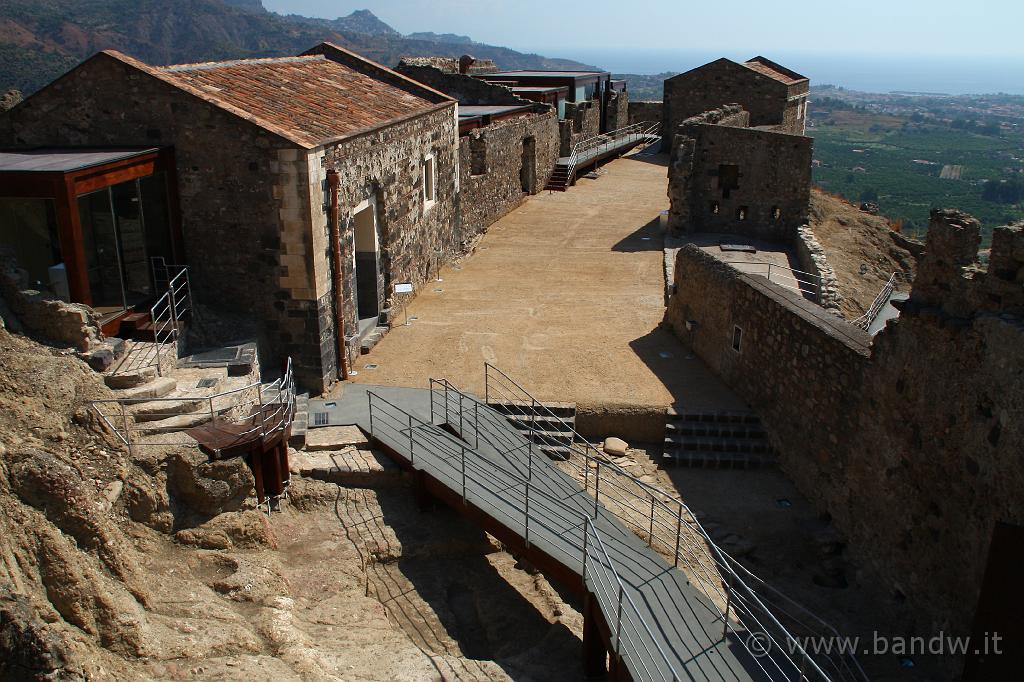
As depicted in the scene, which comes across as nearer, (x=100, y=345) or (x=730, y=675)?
(x=730, y=675)

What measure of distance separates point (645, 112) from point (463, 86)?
1455 cm

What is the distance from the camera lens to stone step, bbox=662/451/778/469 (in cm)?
1295

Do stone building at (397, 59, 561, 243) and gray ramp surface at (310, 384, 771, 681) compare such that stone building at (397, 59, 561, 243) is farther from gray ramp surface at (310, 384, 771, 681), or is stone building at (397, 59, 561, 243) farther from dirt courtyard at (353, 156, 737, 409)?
gray ramp surface at (310, 384, 771, 681)

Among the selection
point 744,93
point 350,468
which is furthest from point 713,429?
point 744,93

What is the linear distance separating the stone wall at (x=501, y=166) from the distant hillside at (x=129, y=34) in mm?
32605

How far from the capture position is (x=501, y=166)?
1048 inches

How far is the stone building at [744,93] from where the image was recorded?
109 ft

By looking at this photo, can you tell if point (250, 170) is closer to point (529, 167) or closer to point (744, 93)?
point (529, 167)

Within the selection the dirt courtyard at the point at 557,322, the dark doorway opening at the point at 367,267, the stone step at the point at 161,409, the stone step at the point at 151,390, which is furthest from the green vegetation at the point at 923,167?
the stone step at the point at 151,390

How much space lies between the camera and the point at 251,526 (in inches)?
372

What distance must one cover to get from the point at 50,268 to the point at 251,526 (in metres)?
4.57

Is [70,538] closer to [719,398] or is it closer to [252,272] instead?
[252,272]

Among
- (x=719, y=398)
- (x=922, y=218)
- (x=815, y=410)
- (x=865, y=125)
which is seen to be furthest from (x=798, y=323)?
(x=865, y=125)

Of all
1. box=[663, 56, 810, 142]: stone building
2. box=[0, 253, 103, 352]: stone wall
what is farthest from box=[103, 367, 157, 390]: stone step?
box=[663, 56, 810, 142]: stone building
